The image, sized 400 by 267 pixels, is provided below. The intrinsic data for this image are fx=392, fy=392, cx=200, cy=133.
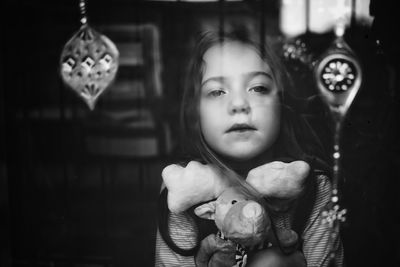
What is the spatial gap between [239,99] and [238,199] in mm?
677

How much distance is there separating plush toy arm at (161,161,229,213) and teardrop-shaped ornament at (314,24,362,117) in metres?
0.91

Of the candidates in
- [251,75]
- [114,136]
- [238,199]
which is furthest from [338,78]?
[114,136]

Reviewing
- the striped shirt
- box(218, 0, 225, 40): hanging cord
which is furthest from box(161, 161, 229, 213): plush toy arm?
box(218, 0, 225, 40): hanging cord

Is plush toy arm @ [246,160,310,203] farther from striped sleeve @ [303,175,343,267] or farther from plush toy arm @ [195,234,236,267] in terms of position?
plush toy arm @ [195,234,236,267]

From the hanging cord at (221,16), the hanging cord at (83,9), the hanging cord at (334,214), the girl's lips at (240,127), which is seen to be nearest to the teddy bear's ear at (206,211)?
the girl's lips at (240,127)

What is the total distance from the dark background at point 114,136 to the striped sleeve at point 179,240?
94mm

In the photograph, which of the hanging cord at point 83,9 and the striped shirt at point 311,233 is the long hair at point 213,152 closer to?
the striped shirt at point 311,233

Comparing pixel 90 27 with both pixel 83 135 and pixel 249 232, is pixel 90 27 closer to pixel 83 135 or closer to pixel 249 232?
pixel 83 135

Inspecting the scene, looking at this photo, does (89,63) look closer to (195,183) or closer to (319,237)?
(195,183)

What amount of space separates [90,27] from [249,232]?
177 cm

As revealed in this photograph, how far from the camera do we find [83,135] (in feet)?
9.10

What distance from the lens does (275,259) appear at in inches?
107

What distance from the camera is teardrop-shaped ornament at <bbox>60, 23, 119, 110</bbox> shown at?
2699 millimetres

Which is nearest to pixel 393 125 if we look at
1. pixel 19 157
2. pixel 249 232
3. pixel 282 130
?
pixel 282 130
